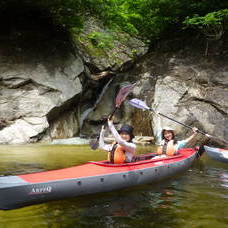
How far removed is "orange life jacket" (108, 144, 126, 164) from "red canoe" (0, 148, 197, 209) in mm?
182

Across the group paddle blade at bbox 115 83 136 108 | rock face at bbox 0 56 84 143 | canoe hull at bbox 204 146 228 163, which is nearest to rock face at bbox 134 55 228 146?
canoe hull at bbox 204 146 228 163

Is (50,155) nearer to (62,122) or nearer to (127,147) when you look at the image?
(127,147)

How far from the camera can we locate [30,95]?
11.2m

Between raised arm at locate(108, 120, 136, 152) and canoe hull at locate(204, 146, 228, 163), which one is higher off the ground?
raised arm at locate(108, 120, 136, 152)

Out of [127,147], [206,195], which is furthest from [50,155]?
[206,195]

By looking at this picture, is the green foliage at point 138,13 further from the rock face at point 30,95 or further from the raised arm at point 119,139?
the raised arm at point 119,139

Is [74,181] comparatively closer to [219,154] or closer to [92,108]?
[219,154]

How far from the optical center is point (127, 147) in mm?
4988

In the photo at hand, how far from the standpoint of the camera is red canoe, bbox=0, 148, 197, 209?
3.46 metres

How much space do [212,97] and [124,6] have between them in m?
7.23

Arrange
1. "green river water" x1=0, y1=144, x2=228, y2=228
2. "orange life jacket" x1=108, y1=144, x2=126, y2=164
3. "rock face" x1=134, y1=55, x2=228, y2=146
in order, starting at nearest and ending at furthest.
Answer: "green river water" x1=0, y1=144, x2=228, y2=228 < "orange life jacket" x1=108, y1=144, x2=126, y2=164 < "rock face" x1=134, y1=55, x2=228, y2=146

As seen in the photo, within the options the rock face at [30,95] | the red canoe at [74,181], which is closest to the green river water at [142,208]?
the red canoe at [74,181]

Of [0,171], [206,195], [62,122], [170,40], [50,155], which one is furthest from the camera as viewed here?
[170,40]

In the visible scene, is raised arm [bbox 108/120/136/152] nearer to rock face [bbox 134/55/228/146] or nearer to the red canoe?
the red canoe
